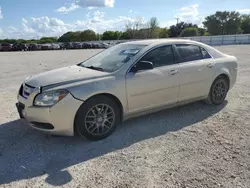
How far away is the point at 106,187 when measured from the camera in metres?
2.52

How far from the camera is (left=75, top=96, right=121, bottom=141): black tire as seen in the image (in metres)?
3.37

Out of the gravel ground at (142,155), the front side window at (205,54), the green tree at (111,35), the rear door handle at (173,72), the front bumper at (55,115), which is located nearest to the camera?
the gravel ground at (142,155)

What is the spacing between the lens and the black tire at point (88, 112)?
3.37 m

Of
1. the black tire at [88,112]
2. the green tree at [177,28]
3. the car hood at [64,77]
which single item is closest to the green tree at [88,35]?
the green tree at [177,28]

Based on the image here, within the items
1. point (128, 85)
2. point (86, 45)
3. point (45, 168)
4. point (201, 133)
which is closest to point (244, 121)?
point (201, 133)

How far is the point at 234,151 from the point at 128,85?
1.82 meters

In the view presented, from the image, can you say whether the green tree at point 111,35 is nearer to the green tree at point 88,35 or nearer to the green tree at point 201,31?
the green tree at point 88,35

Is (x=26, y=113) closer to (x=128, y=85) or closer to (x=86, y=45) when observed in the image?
(x=128, y=85)

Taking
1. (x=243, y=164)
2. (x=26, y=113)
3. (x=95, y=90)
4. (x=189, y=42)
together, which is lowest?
(x=243, y=164)

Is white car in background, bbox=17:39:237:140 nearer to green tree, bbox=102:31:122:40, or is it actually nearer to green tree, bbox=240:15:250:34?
green tree, bbox=240:15:250:34

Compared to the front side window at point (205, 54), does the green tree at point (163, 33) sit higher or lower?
higher

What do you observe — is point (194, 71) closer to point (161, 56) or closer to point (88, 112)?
point (161, 56)

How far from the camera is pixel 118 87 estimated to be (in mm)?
3594

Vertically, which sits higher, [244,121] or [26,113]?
[26,113]
